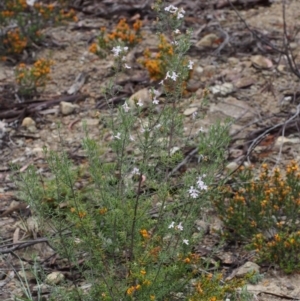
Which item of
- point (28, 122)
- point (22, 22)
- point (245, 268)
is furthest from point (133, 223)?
point (22, 22)

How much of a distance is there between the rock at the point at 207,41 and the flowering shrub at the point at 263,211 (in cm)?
277

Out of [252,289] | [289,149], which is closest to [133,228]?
[252,289]

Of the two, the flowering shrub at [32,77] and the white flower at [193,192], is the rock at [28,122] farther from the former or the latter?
the white flower at [193,192]

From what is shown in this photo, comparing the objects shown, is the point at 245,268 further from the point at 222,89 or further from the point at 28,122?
the point at 28,122

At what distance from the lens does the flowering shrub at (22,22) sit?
7160 millimetres

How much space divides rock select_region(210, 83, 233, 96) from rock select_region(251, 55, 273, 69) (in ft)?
1.33

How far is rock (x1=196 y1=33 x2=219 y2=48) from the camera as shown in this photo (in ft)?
23.4

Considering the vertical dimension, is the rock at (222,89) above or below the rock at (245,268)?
below

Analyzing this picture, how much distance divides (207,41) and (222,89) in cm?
101

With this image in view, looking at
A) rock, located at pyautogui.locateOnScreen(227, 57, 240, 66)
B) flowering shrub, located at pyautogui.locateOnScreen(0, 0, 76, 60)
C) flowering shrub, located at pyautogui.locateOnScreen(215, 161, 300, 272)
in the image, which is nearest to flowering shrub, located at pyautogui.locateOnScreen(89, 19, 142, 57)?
flowering shrub, located at pyautogui.locateOnScreen(0, 0, 76, 60)

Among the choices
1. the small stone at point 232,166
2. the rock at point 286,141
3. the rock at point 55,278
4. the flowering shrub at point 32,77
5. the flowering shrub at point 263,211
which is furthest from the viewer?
the flowering shrub at point 32,77

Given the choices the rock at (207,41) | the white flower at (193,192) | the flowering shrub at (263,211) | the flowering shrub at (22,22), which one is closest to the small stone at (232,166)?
the flowering shrub at (263,211)

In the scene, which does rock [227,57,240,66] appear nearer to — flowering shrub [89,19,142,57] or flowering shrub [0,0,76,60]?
flowering shrub [89,19,142,57]

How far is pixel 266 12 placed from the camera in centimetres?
770
